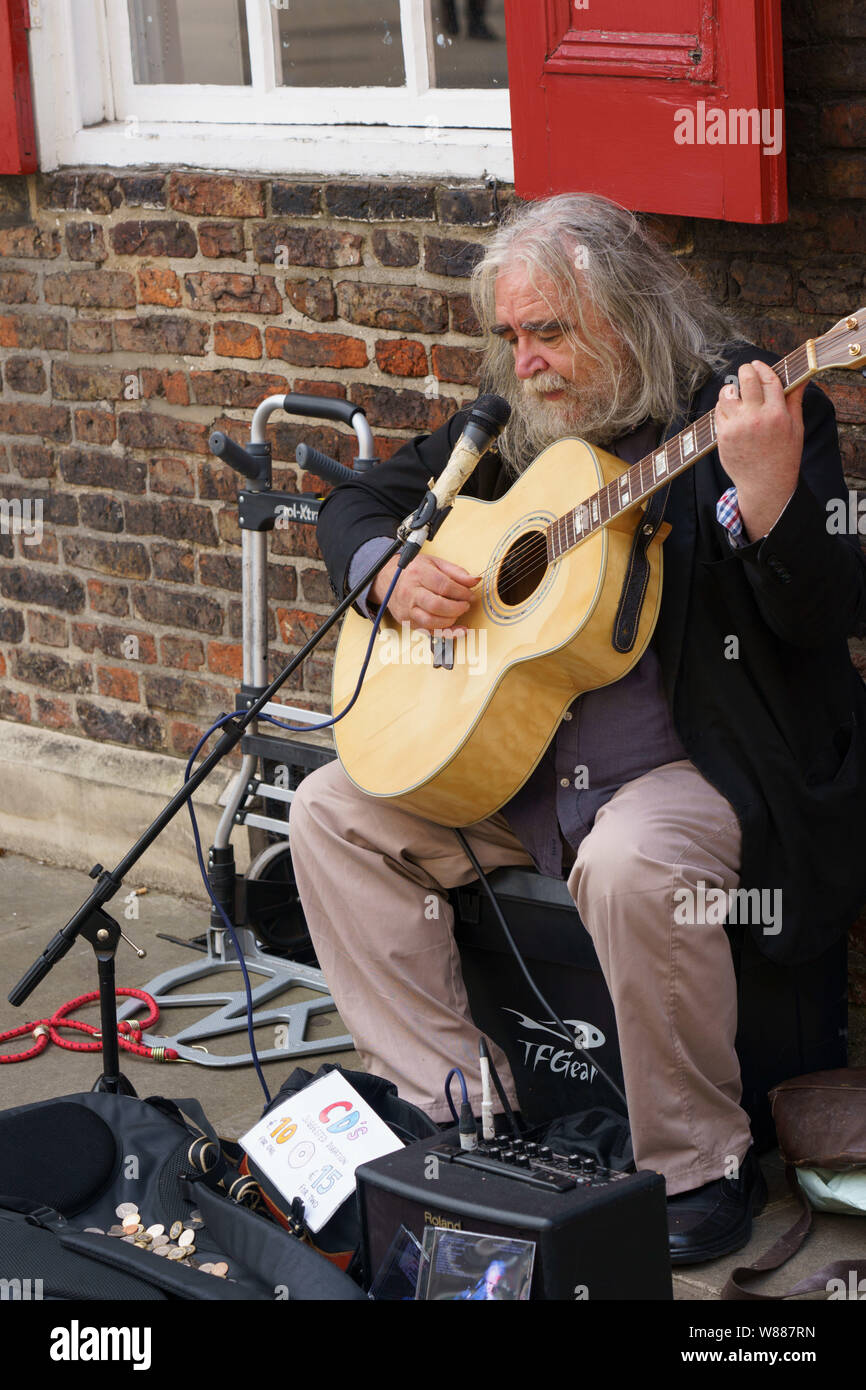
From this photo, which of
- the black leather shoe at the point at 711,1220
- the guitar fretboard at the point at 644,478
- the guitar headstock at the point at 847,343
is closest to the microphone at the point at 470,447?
the guitar fretboard at the point at 644,478

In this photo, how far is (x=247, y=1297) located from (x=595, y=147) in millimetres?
1962

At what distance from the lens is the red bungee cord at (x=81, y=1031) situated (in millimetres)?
3293

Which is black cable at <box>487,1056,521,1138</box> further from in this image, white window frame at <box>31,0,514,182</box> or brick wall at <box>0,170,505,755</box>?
white window frame at <box>31,0,514,182</box>

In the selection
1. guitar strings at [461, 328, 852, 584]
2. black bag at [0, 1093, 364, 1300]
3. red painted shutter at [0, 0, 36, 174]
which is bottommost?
black bag at [0, 1093, 364, 1300]

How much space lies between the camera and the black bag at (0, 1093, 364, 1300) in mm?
2094

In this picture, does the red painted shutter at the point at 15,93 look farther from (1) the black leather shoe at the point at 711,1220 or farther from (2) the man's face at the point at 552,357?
(1) the black leather shoe at the point at 711,1220

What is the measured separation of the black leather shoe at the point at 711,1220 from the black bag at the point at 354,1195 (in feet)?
1.28

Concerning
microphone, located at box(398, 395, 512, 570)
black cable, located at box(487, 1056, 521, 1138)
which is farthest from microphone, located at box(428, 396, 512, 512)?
black cable, located at box(487, 1056, 521, 1138)

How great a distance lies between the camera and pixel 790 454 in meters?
2.29

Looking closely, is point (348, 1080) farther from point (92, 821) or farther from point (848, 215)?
point (92, 821)

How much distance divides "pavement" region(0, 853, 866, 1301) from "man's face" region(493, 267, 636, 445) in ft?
4.18

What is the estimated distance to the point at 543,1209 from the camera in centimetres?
197

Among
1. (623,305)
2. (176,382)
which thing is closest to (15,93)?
(176,382)

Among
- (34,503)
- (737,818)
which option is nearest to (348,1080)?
(737,818)
